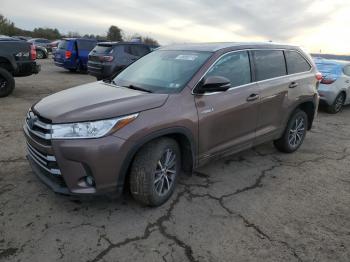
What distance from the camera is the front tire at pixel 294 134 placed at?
525cm

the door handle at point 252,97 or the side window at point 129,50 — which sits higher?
the side window at point 129,50

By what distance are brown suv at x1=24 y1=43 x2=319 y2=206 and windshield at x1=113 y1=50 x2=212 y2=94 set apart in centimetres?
1

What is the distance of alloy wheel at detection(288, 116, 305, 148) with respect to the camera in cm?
538

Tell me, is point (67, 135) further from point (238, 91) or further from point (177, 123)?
point (238, 91)

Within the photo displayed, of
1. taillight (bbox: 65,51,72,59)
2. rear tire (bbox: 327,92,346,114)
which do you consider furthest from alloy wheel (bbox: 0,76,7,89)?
rear tire (bbox: 327,92,346,114)

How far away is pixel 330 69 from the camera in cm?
938

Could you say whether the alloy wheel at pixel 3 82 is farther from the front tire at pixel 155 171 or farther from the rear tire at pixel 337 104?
the rear tire at pixel 337 104

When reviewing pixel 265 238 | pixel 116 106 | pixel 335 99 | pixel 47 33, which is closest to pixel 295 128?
pixel 265 238

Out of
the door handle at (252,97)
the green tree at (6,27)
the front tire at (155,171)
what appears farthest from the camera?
the green tree at (6,27)

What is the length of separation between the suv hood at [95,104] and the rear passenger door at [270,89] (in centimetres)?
164

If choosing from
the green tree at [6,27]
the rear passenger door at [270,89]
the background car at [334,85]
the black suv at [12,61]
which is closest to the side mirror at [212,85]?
the rear passenger door at [270,89]

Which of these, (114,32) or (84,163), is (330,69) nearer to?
(84,163)

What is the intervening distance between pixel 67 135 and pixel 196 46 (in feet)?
7.26

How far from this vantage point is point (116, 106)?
319cm
